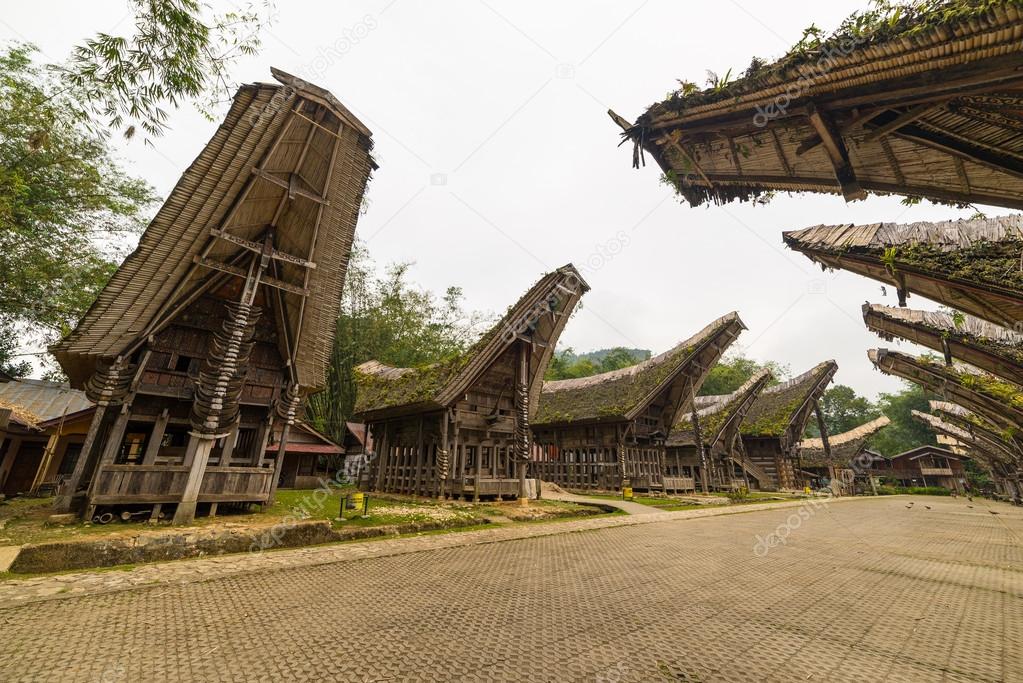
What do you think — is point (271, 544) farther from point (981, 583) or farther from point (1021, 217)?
point (1021, 217)

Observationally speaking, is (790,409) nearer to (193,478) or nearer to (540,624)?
(540,624)

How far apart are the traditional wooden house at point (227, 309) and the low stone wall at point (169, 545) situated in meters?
2.75

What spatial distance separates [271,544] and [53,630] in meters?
3.09

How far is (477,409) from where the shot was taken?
13906mm

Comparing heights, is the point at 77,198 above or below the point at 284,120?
above

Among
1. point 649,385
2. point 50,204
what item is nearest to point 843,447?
point 649,385

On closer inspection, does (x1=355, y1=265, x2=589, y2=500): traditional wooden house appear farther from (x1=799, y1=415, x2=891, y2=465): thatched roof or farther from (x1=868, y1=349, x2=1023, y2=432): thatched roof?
(x1=799, y1=415, x2=891, y2=465): thatched roof

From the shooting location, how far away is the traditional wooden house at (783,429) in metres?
27.2

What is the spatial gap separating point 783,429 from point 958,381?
17771mm

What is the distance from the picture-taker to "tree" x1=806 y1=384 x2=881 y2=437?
197 ft

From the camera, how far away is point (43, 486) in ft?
46.0

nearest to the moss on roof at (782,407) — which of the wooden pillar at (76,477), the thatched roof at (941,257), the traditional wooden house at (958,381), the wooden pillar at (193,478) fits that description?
the traditional wooden house at (958,381)

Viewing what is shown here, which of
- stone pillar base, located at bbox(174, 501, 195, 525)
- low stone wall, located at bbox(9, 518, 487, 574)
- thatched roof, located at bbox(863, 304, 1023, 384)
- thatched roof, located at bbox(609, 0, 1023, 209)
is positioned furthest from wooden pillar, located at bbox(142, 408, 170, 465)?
thatched roof, located at bbox(863, 304, 1023, 384)

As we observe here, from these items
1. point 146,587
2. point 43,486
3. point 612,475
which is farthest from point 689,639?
point 43,486
